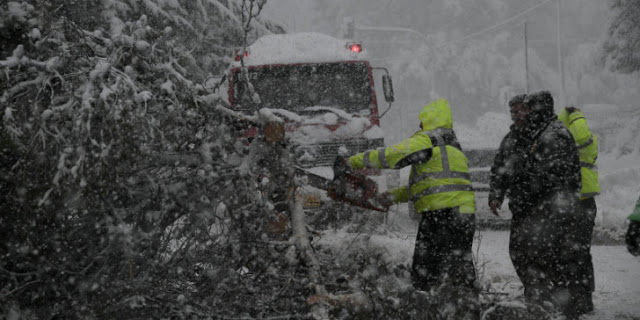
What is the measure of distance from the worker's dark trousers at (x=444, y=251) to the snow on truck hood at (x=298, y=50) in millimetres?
3743

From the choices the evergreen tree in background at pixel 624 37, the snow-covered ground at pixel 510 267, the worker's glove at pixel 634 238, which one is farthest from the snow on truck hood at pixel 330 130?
the evergreen tree in background at pixel 624 37

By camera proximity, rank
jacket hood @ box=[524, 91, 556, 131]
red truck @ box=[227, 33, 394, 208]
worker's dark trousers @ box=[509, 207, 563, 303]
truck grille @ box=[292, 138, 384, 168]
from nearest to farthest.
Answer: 1. worker's dark trousers @ box=[509, 207, 563, 303]
2. jacket hood @ box=[524, 91, 556, 131]
3. truck grille @ box=[292, 138, 384, 168]
4. red truck @ box=[227, 33, 394, 208]

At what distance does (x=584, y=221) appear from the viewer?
154 inches

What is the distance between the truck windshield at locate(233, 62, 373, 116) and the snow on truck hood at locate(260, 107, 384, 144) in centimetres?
33

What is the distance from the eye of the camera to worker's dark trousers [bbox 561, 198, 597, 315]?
12.0 ft

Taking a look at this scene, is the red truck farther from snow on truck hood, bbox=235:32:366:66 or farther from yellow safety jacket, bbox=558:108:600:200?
yellow safety jacket, bbox=558:108:600:200

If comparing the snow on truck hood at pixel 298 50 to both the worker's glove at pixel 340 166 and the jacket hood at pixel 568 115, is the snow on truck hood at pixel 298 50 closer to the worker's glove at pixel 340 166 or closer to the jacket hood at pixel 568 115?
the jacket hood at pixel 568 115

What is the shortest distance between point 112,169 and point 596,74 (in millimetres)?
33770

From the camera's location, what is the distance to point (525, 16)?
116 ft

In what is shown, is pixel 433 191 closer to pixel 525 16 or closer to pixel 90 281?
pixel 90 281

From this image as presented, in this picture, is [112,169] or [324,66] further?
[324,66]

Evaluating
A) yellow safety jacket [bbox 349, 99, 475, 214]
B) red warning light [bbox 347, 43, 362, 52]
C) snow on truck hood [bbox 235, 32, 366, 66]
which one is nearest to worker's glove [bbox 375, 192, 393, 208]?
yellow safety jacket [bbox 349, 99, 475, 214]

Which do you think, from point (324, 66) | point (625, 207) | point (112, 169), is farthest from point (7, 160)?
point (625, 207)

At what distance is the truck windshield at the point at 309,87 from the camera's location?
638cm
